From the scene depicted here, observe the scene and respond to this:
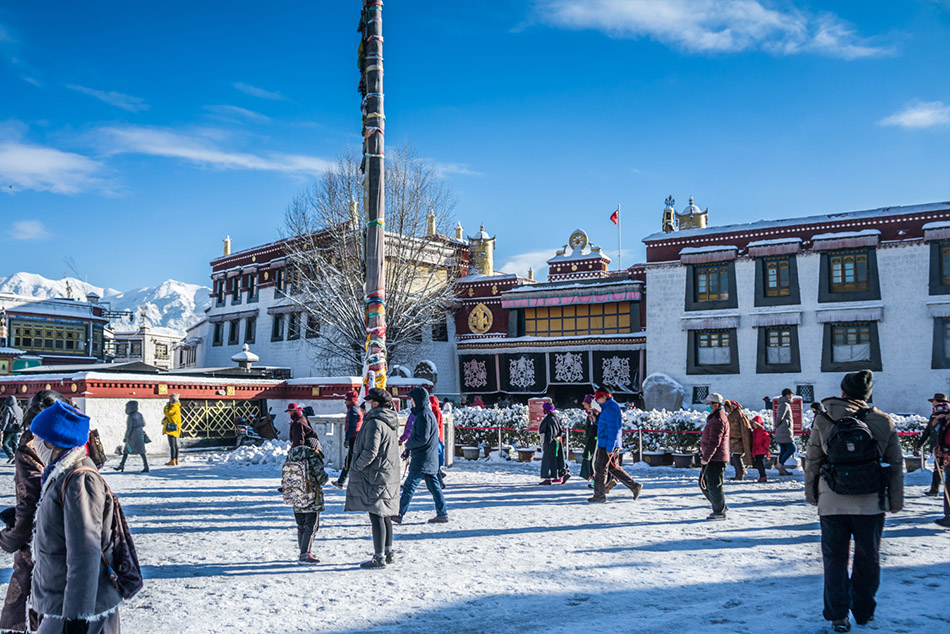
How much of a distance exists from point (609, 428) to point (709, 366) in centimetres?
1758

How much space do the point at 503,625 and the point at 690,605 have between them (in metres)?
1.63

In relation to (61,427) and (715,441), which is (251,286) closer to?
(715,441)

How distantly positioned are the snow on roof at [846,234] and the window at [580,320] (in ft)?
25.9

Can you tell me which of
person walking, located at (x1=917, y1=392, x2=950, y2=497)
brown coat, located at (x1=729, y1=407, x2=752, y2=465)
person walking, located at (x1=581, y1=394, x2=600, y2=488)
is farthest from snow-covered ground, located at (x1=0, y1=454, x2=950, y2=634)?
brown coat, located at (x1=729, y1=407, x2=752, y2=465)

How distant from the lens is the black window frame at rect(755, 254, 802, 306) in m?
26.1

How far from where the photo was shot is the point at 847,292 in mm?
25281

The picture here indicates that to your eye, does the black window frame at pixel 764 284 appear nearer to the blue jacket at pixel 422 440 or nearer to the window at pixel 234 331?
the blue jacket at pixel 422 440

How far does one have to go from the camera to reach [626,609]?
570 centimetres

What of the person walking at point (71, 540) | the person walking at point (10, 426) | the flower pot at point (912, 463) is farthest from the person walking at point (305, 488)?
the flower pot at point (912, 463)

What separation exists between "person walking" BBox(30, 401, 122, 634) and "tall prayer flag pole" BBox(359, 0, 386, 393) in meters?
9.84

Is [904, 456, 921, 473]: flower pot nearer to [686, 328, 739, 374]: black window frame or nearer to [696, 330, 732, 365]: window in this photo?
[686, 328, 739, 374]: black window frame

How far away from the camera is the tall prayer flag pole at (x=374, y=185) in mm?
13414

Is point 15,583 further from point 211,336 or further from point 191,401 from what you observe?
point 211,336

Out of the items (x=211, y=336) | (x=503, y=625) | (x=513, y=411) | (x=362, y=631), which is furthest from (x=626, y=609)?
(x=211, y=336)
